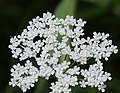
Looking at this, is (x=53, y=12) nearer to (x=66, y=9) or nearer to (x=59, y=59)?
(x=66, y=9)

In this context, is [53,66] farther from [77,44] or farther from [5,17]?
[5,17]

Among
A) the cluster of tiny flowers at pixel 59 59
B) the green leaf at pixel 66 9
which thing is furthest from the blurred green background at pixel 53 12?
the cluster of tiny flowers at pixel 59 59

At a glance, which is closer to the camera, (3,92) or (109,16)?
(3,92)

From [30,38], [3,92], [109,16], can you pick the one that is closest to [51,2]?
[109,16]

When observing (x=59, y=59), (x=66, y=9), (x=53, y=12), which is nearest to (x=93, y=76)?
(x=59, y=59)

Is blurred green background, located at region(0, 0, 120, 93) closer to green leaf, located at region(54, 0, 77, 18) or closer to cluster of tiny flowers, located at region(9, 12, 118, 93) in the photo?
green leaf, located at region(54, 0, 77, 18)

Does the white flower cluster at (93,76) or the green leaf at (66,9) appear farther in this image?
the green leaf at (66,9)

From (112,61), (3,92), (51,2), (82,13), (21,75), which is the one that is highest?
(51,2)

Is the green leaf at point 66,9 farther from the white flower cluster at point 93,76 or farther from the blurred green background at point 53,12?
the white flower cluster at point 93,76
